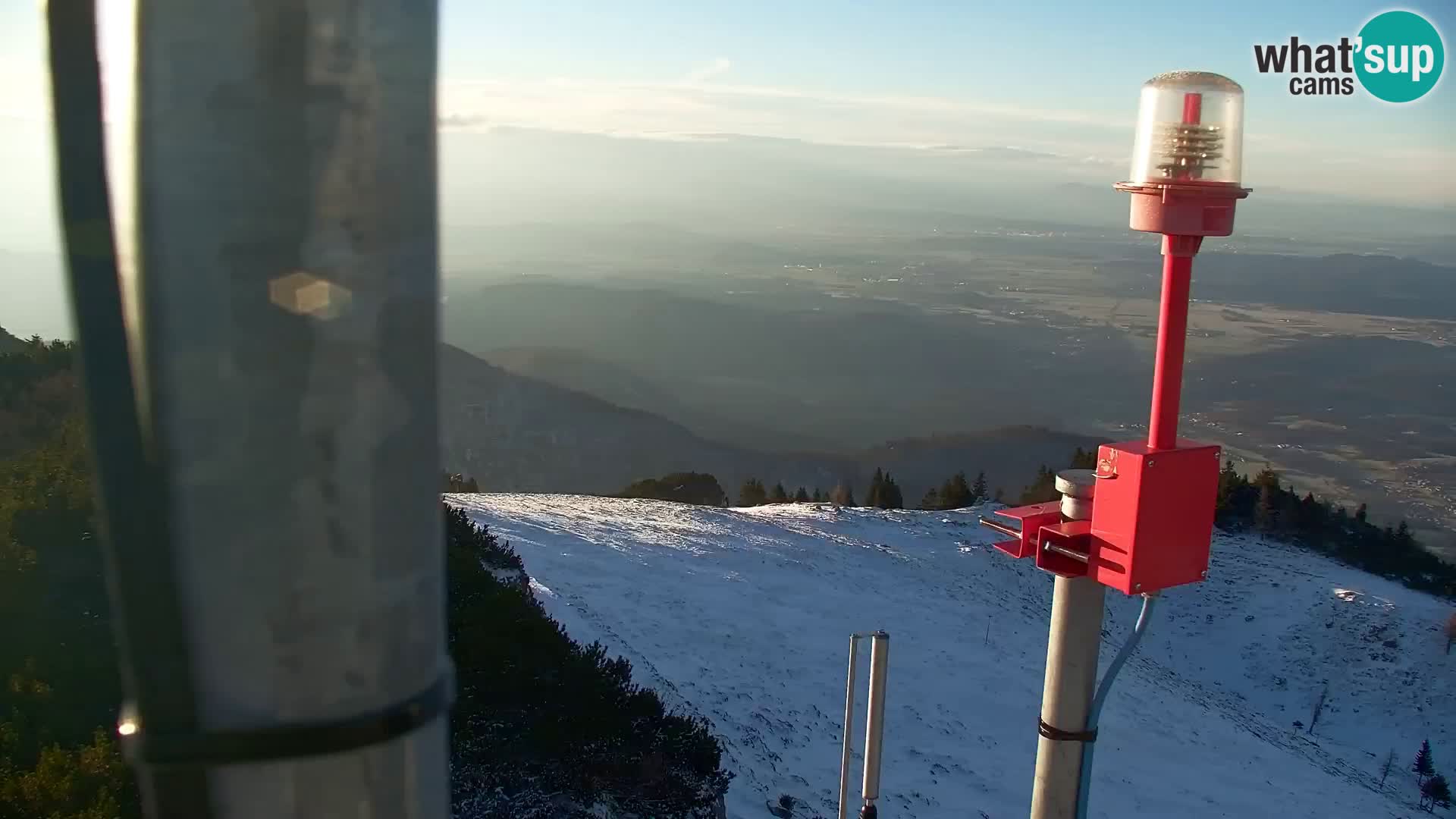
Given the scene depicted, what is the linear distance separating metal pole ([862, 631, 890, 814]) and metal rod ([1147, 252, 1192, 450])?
93 centimetres

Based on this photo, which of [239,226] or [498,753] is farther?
[498,753]

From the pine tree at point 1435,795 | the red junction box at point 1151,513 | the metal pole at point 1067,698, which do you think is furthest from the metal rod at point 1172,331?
the pine tree at point 1435,795

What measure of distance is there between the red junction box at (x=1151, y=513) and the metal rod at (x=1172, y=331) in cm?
15

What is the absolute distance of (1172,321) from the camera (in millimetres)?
2639

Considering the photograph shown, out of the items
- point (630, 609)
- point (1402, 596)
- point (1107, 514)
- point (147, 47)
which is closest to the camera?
point (147, 47)

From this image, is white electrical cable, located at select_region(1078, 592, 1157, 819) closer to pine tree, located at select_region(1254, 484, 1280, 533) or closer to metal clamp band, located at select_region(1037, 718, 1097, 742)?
metal clamp band, located at select_region(1037, 718, 1097, 742)

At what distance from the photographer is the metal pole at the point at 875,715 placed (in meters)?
2.72

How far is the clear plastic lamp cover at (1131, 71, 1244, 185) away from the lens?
8.51 ft

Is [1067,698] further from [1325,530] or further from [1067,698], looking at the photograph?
[1325,530]

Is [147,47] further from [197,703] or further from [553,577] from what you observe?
[553,577]

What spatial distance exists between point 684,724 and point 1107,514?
7.44 meters

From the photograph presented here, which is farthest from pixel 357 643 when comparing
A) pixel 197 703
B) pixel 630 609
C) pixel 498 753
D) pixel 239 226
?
pixel 630 609

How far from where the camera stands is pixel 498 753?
7.67m

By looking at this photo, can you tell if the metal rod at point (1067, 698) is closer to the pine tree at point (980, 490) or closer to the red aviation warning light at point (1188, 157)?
the red aviation warning light at point (1188, 157)
